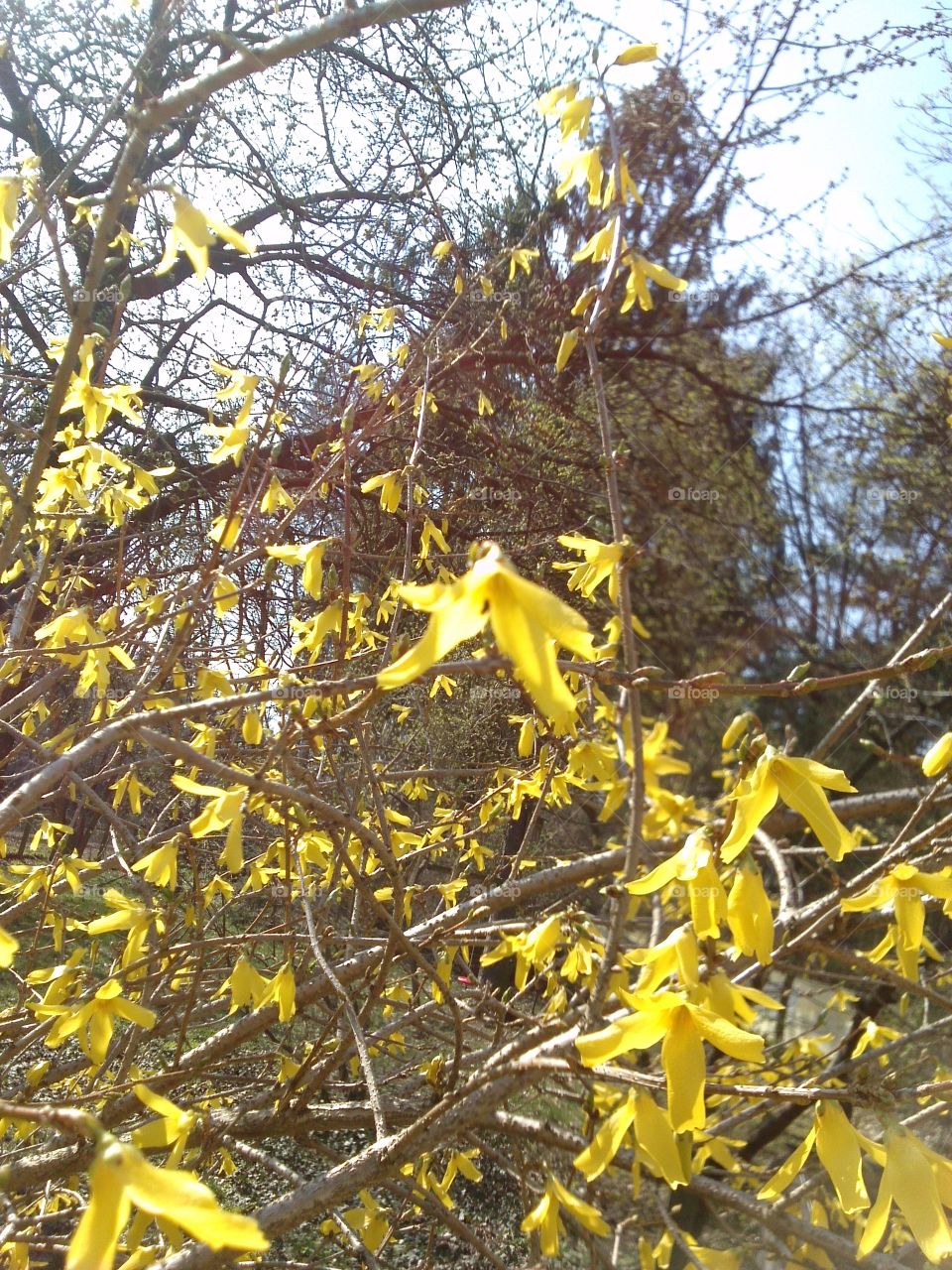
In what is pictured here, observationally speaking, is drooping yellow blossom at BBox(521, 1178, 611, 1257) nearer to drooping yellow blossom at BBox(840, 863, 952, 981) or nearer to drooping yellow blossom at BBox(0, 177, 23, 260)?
drooping yellow blossom at BBox(840, 863, 952, 981)

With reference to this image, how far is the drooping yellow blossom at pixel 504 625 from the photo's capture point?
621 mm

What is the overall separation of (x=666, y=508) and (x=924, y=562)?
1.49 meters

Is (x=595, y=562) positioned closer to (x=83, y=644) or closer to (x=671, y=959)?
(x=671, y=959)

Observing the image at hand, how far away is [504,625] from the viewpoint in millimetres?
638

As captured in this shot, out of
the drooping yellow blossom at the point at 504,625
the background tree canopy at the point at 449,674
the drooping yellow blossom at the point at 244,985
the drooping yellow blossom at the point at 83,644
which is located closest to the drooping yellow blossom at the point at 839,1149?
the background tree canopy at the point at 449,674

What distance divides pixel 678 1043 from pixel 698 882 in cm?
17

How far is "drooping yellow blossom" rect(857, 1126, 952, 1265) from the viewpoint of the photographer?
81 cm

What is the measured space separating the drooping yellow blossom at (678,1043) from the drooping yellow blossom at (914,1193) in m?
0.19

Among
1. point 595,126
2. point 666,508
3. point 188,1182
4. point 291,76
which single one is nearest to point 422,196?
point 291,76

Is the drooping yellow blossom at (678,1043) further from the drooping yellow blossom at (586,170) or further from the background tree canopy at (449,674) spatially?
the drooping yellow blossom at (586,170)

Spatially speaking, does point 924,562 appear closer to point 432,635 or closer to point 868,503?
point 868,503

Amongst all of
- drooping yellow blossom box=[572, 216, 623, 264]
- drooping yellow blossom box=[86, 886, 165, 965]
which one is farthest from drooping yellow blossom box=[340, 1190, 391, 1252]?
drooping yellow blossom box=[572, 216, 623, 264]

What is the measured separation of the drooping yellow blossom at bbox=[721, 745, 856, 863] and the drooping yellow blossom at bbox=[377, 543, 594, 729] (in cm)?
38

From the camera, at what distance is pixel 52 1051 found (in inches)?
91.4
